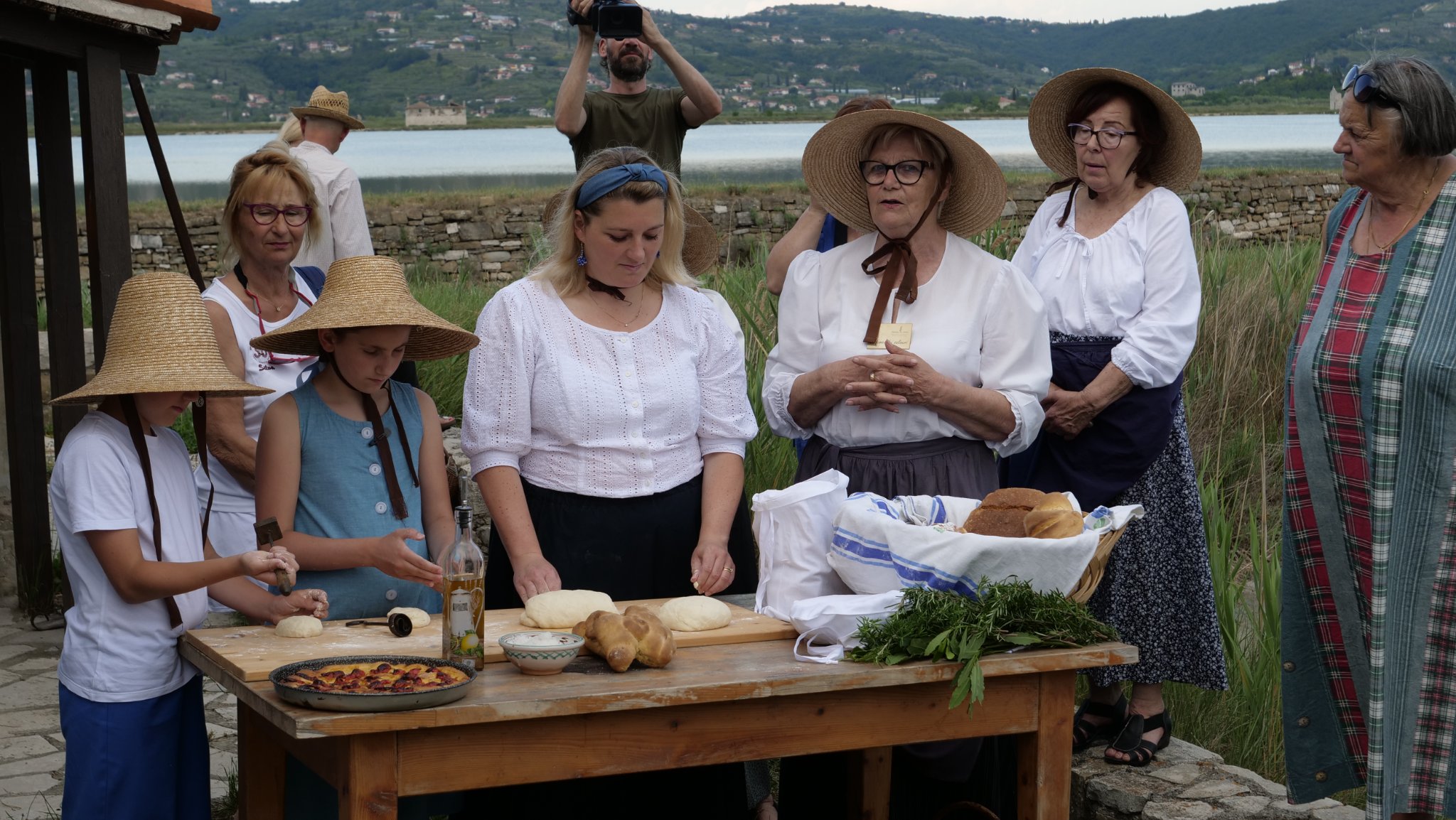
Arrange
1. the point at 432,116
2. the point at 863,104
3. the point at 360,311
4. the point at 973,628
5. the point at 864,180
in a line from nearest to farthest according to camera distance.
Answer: the point at 973,628, the point at 360,311, the point at 864,180, the point at 863,104, the point at 432,116

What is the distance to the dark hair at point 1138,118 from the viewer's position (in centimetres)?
379

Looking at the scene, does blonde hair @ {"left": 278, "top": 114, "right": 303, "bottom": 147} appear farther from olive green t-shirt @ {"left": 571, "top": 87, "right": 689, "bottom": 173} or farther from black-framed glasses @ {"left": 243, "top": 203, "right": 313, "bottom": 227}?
black-framed glasses @ {"left": 243, "top": 203, "right": 313, "bottom": 227}

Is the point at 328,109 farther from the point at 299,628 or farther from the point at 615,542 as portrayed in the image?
the point at 299,628

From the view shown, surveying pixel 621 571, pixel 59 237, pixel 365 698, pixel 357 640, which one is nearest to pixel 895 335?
pixel 621 571

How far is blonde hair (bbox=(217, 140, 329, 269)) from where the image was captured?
372cm

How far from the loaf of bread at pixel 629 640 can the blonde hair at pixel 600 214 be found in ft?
3.37

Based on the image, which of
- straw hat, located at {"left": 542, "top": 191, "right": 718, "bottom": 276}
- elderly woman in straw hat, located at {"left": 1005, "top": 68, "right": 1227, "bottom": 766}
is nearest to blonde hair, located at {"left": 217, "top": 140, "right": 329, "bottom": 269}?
straw hat, located at {"left": 542, "top": 191, "right": 718, "bottom": 276}

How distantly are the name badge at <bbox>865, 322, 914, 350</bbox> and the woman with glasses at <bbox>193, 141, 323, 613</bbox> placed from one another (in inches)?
63.7

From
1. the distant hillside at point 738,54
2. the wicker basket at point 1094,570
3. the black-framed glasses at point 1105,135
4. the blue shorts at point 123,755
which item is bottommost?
the blue shorts at point 123,755

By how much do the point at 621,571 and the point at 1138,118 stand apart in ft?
6.23

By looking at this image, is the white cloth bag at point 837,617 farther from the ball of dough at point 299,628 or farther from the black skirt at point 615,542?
the ball of dough at point 299,628

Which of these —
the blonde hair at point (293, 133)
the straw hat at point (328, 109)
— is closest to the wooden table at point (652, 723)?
the straw hat at point (328, 109)

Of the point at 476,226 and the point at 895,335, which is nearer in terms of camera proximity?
the point at 895,335

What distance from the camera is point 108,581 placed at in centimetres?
275
